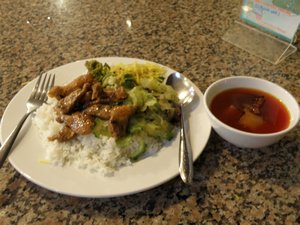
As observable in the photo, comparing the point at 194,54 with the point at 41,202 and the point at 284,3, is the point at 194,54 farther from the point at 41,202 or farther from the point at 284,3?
the point at 41,202

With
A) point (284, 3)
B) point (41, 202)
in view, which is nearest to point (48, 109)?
point (41, 202)

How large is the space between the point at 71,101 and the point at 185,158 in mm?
318

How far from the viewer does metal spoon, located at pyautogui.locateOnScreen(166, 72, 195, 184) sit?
747 mm

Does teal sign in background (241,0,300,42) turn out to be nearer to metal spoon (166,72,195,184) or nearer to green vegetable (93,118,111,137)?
metal spoon (166,72,195,184)

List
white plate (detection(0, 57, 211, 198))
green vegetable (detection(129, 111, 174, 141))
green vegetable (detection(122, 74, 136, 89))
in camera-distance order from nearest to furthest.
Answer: white plate (detection(0, 57, 211, 198)) < green vegetable (detection(129, 111, 174, 141)) < green vegetable (detection(122, 74, 136, 89))

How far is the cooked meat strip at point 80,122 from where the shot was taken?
0.79 m

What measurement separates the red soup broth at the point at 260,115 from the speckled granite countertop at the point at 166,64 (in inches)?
3.0

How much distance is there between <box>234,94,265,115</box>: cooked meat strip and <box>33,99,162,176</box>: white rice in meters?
0.23

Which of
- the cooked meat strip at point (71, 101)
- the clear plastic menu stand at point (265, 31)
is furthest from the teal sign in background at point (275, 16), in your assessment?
the cooked meat strip at point (71, 101)

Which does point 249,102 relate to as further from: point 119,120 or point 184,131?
point 119,120

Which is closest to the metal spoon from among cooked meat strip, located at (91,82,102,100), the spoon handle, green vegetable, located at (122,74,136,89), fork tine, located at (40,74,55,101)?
→ the spoon handle

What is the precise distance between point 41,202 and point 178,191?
31cm

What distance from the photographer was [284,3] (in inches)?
43.1

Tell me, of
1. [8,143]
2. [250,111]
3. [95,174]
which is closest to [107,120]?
[95,174]
